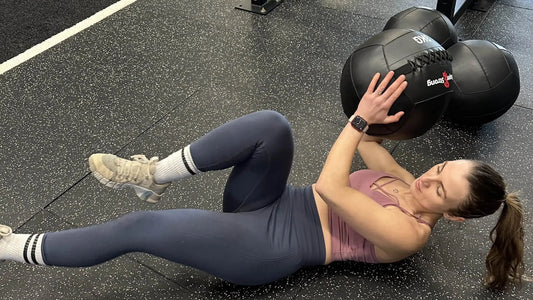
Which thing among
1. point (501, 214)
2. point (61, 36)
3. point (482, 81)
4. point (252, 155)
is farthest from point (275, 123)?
point (61, 36)

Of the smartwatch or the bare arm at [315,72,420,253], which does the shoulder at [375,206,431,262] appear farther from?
the smartwatch

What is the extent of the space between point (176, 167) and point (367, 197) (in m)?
0.61

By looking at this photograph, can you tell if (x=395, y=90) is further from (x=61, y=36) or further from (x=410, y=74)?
(x=61, y=36)

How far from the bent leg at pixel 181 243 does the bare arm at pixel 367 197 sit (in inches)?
9.5

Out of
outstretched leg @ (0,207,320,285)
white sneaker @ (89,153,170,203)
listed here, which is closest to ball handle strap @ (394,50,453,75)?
outstretched leg @ (0,207,320,285)

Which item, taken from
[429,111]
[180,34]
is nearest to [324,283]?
[429,111]

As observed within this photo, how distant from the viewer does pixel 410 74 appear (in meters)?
1.61

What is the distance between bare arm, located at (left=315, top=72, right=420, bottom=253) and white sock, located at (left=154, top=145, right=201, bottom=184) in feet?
1.38

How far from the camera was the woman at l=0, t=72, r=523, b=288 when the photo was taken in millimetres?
1547

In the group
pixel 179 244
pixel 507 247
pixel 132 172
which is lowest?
pixel 507 247

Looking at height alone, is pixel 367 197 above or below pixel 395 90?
below

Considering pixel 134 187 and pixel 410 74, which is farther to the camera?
pixel 134 187

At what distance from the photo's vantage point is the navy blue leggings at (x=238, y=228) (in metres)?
1.58

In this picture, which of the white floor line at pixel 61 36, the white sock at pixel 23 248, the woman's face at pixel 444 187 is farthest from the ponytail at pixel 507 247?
the white floor line at pixel 61 36
